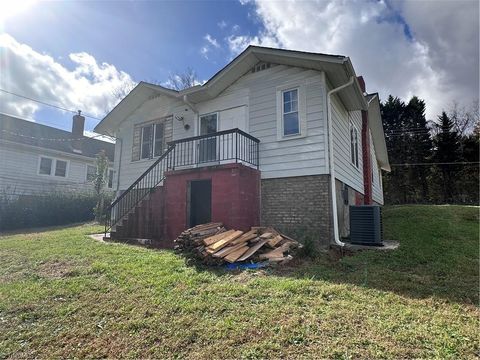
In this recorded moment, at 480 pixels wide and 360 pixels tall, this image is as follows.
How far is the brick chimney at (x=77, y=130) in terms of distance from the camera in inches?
887

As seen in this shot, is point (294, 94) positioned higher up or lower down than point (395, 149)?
lower down

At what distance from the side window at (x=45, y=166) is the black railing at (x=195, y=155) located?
12.8 metres

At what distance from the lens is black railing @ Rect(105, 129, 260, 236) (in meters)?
8.89

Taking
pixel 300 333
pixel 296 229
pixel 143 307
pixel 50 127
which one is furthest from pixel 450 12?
pixel 50 127

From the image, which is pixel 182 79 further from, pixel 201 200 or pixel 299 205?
pixel 299 205

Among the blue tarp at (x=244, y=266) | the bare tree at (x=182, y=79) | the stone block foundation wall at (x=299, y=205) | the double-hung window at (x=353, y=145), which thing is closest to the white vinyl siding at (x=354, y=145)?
the double-hung window at (x=353, y=145)

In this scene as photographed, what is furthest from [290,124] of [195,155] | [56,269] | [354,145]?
[56,269]

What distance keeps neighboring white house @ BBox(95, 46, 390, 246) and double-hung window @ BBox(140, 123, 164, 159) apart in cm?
14

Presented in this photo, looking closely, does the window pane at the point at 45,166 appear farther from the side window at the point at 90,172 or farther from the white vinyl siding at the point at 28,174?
the side window at the point at 90,172

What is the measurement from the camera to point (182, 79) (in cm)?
2542

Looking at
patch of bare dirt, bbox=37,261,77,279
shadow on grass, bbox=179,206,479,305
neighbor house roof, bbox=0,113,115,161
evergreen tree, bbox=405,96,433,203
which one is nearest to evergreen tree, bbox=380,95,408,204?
evergreen tree, bbox=405,96,433,203

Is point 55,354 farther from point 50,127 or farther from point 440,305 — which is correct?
point 50,127

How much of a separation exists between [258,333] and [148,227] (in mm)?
7035

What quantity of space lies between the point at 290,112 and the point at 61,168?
19254 mm
